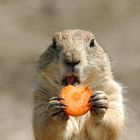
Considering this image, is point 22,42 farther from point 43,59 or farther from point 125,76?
point 43,59

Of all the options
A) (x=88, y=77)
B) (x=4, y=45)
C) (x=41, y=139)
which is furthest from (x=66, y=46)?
(x=4, y=45)

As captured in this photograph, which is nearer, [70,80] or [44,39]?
[70,80]

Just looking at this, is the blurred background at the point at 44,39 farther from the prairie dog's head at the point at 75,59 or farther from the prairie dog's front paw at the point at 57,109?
the prairie dog's front paw at the point at 57,109

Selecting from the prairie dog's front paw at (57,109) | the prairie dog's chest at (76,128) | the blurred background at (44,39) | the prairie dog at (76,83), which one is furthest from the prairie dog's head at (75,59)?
the blurred background at (44,39)

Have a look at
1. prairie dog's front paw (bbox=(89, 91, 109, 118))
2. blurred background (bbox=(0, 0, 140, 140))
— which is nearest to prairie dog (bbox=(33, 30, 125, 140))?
prairie dog's front paw (bbox=(89, 91, 109, 118))

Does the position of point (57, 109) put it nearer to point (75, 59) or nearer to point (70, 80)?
point (70, 80)

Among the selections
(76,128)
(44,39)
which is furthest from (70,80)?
(44,39)
